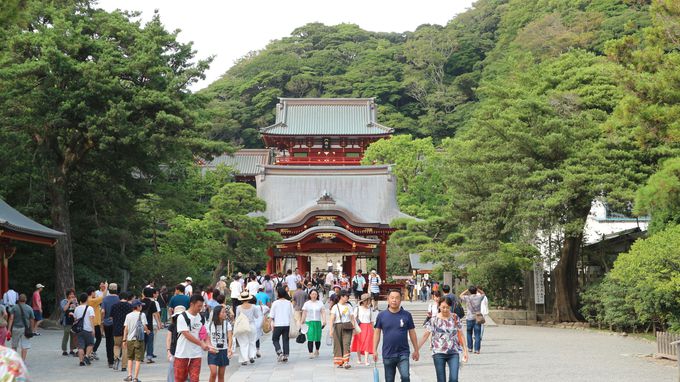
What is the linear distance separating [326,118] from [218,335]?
156 feet

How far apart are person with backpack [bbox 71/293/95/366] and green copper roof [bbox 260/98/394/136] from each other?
40.3 m

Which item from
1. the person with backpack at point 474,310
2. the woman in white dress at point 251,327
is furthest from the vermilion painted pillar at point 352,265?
the woman in white dress at point 251,327

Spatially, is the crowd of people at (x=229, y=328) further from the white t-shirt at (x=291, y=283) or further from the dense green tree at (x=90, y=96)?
the white t-shirt at (x=291, y=283)

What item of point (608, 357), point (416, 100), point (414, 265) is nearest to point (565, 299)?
point (608, 357)

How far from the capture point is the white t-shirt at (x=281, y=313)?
13438 millimetres

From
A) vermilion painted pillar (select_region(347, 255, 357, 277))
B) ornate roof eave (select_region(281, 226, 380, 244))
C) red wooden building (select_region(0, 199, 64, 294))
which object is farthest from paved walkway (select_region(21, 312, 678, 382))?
vermilion painted pillar (select_region(347, 255, 357, 277))

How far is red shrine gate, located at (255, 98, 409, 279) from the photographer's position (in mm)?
37531

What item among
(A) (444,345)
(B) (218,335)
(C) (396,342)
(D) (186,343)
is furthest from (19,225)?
(A) (444,345)

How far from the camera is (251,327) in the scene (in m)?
12.1

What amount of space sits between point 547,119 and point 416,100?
4982cm

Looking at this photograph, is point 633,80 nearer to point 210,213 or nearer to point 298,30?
point 210,213

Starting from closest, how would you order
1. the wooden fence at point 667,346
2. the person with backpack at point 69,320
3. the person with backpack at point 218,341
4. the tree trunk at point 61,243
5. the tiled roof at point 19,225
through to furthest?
the person with backpack at point 218,341 → the wooden fence at point 667,346 → the person with backpack at point 69,320 → the tiled roof at point 19,225 → the tree trunk at point 61,243

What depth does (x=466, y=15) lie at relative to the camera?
82.1m

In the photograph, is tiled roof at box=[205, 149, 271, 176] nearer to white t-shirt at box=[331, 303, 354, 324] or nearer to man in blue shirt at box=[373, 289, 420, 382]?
white t-shirt at box=[331, 303, 354, 324]
